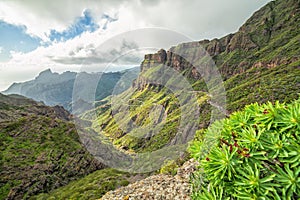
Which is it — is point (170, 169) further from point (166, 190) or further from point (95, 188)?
point (95, 188)

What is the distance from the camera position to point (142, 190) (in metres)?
8.22

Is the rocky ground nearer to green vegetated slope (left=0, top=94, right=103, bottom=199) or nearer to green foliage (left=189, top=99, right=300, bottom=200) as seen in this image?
green foliage (left=189, top=99, right=300, bottom=200)

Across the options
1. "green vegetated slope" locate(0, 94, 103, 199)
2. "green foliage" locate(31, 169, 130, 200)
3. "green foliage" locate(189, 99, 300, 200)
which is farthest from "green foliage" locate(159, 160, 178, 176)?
"green vegetated slope" locate(0, 94, 103, 199)

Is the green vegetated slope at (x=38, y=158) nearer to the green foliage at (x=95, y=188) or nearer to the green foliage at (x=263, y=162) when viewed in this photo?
the green foliage at (x=95, y=188)

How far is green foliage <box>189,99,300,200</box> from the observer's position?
9.71ft

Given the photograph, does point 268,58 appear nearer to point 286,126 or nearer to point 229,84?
point 229,84

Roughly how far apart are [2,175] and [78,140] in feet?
92.5

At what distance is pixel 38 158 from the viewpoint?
58.8 meters

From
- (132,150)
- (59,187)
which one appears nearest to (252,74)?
(132,150)

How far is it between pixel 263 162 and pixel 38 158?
2581 inches

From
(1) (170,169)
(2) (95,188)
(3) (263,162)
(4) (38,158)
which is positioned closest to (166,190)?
(1) (170,169)

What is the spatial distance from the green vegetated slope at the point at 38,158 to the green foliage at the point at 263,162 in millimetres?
51756

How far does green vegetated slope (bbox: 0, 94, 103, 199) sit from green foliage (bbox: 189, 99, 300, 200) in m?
51.8

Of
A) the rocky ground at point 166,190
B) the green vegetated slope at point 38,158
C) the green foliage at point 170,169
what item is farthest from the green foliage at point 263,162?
the green vegetated slope at point 38,158
